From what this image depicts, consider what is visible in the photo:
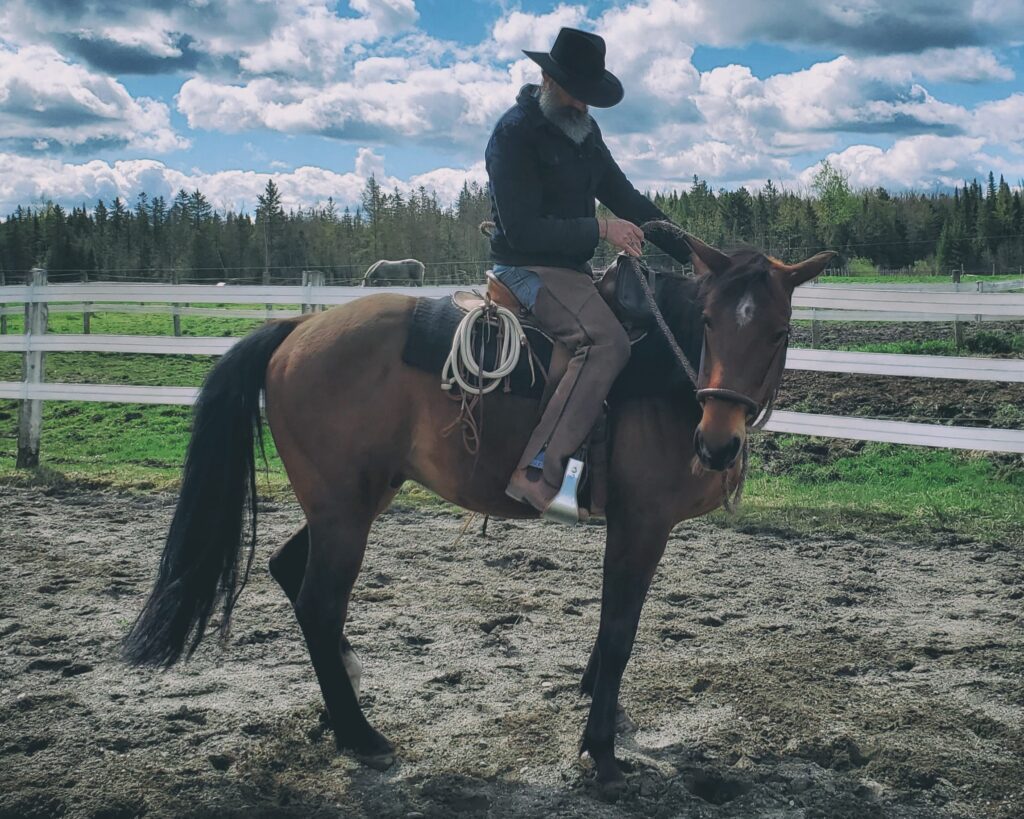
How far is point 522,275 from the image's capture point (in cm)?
368

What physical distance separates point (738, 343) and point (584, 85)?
128 centimetres

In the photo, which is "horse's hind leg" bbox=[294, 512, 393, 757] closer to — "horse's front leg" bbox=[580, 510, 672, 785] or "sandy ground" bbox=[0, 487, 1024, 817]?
"sandy ground" bbox=[0, 487, 1024, 817]

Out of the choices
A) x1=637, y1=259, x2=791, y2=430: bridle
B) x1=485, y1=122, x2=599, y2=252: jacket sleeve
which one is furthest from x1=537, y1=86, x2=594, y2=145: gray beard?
x1=637, y1=259, x2=791, y2=430: bridle

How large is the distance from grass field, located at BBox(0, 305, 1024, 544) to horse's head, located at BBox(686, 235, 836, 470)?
251 cm

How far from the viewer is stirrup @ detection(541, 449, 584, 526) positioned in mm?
3451

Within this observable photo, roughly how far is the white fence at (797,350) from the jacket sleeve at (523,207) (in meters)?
3.50

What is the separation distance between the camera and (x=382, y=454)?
364cm

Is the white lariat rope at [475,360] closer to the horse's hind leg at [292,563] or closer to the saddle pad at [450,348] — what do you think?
the saddle pad at [450,348]

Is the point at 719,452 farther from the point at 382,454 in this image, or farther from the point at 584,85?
the point at 584,85

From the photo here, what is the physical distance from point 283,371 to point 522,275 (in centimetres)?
111

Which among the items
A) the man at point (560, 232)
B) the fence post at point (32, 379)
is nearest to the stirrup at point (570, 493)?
the man at point (560, 232)

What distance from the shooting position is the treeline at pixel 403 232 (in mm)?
71062

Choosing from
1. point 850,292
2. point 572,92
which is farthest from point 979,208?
point 572,92

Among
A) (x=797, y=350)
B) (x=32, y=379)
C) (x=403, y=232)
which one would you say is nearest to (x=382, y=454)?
(x=797, y=350)
